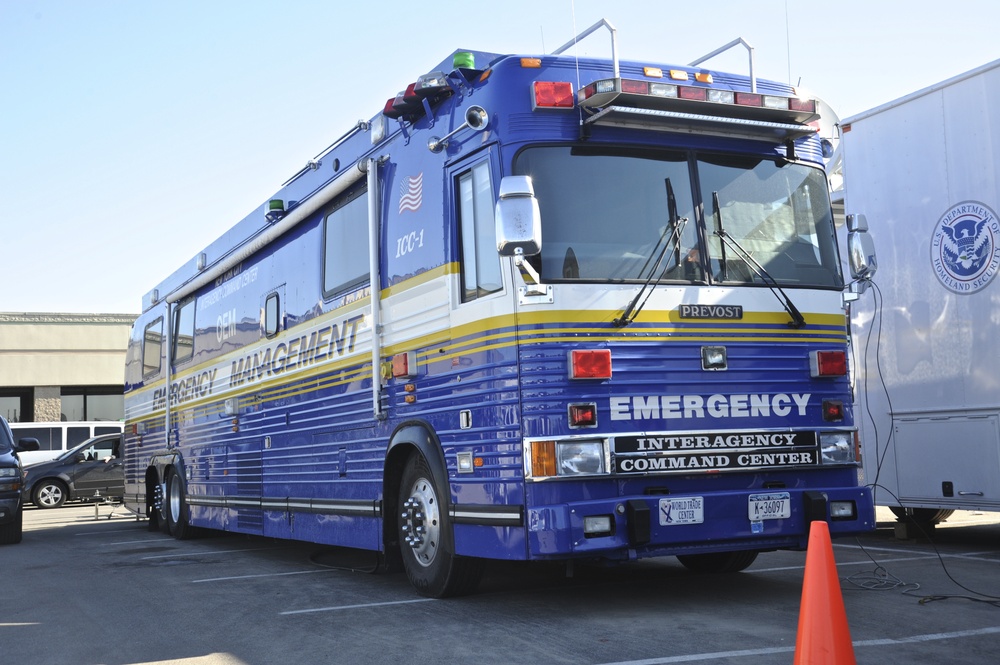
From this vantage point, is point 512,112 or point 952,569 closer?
point 512,112

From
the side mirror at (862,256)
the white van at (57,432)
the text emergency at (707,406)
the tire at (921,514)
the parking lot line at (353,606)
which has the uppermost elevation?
the side mirror at (862,256)

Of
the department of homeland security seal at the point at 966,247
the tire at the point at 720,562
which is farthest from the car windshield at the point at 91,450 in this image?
the department of homeland security seal at the point at 966,247

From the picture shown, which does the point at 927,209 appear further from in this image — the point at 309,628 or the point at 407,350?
the point at 309,628

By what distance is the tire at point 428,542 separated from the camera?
7.13 metres

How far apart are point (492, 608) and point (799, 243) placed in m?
3.20

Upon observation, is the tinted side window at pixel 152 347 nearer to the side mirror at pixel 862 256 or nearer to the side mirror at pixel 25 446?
the side mirror at pixel 25 446

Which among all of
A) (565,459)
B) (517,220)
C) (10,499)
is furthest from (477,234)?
(10,499)

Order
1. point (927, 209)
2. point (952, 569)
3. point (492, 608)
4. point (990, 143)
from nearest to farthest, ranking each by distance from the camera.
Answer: point (492, 608) → point (952, 569) → point (990, 143) → point (927, 209)

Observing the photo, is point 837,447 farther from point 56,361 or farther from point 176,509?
point 56,361

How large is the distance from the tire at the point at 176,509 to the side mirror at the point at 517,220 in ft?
30.0

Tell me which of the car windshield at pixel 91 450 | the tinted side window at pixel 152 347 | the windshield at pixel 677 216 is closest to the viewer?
the windshield at pixel 677 216

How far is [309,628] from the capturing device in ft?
21.7

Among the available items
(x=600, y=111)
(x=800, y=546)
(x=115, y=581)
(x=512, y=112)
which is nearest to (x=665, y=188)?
(x=600, y=111)

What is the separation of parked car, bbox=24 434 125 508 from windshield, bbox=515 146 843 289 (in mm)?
19883
